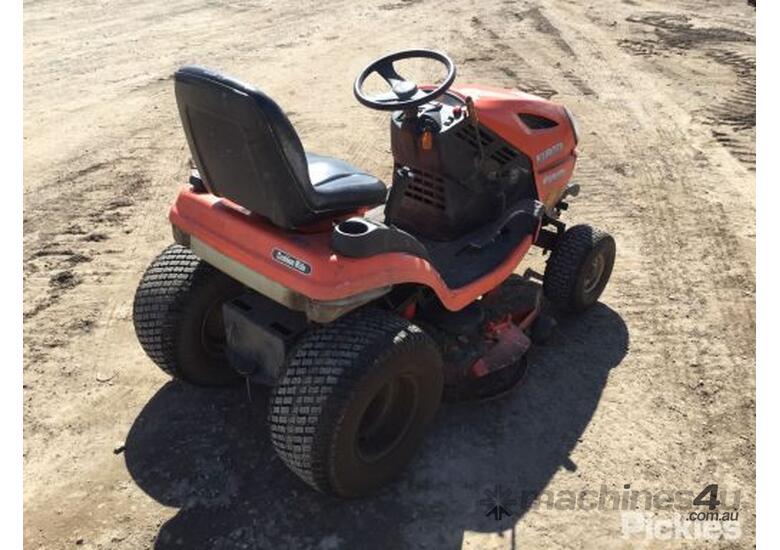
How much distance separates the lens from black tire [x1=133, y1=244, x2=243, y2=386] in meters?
→ 3.37

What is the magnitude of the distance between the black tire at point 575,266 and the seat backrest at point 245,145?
1832mm

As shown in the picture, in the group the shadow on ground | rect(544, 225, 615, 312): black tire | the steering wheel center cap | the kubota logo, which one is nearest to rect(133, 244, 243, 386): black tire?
the shadow on ground

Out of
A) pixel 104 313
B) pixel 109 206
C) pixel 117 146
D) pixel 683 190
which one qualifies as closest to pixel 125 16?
pixel 117 146

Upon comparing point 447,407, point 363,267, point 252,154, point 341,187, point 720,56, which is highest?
point 252,154

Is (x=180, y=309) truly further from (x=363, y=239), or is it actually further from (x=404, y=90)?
(x=404, y=90)

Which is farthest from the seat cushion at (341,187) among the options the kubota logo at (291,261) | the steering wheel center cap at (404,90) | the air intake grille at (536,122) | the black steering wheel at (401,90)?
the air intake grille at (536,122)

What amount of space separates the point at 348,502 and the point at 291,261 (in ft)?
3.60

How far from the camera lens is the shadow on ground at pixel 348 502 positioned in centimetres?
298

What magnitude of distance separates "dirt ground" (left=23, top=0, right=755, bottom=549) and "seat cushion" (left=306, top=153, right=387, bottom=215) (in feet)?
3.99

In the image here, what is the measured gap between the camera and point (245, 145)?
8.66 feet

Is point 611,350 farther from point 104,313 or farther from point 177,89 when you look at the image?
point 104,313

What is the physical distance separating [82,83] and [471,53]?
15.2ft

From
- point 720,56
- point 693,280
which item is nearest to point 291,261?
point 693,280

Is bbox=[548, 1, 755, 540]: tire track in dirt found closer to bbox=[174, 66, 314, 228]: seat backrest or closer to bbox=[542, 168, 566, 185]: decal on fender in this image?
Answer: bbox=[542, 168, 566, 185]: decal on fender
